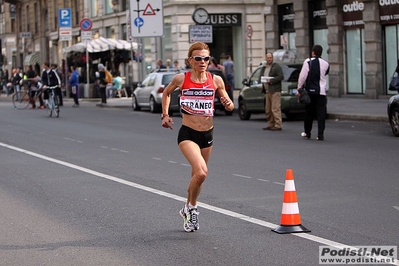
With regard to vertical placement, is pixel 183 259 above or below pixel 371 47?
below

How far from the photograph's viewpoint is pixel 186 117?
8188mm

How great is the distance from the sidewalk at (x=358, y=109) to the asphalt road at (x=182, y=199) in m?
3.49

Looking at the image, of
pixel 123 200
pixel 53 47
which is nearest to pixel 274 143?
pixel 123 200

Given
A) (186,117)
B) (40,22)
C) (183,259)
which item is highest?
(40,22)

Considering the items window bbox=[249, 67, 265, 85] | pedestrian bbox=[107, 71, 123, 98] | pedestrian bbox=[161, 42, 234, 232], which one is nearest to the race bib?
pedestrian bbox=[161, 42, 234, 232]

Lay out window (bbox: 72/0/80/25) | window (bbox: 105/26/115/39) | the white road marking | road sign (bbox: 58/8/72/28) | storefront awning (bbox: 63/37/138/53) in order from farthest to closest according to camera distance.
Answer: window (bbox: 72/0/80/25) < window (bbox: 105/26/115/39) < road sign (bbox: 58/8/72/28) < storefront awning (bbox: 63/37/138/53) < the white road marking

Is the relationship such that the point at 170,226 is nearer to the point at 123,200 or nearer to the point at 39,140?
the point at 123,200

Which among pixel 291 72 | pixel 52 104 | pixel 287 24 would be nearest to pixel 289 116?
pixel 291 72

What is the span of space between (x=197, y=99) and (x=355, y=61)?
957 inches

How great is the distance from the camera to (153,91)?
30.5 meters

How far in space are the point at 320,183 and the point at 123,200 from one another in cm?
263

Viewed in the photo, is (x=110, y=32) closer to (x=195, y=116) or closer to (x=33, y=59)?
(x=33, y=59)

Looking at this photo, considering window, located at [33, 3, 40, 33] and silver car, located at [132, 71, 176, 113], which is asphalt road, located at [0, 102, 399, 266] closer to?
silver car, located at [132, 71, 176, 113]

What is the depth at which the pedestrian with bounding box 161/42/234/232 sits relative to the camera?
8078 mm
